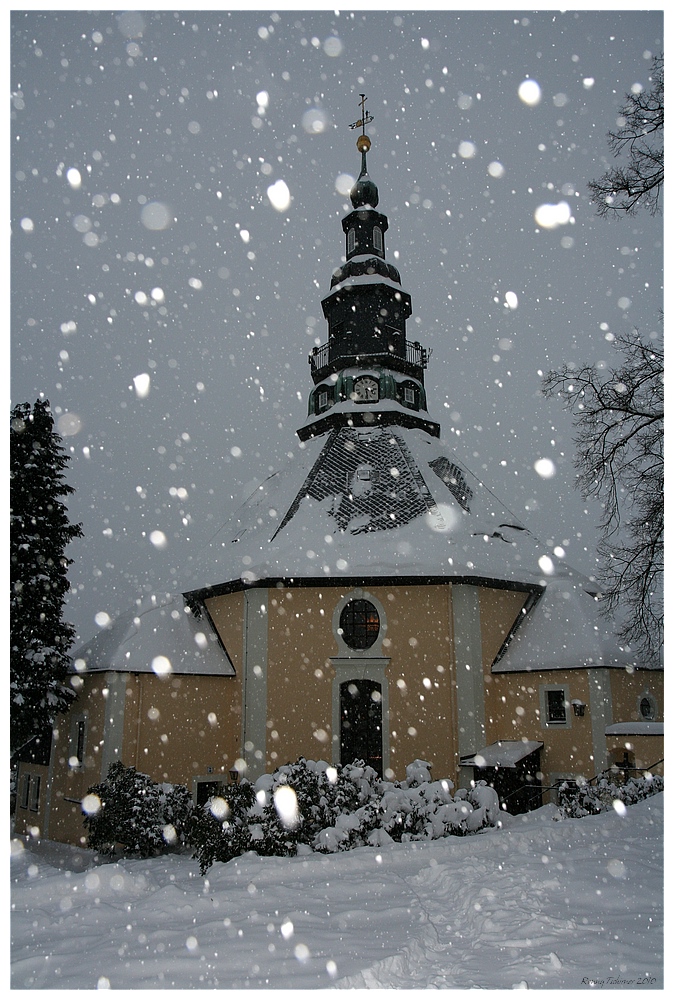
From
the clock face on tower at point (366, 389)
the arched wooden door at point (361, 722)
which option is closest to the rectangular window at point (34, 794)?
the arched wooden door at point (361, 722)

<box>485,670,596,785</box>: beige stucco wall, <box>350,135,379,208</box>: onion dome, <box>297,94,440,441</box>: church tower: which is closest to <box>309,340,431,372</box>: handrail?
<box>297,94,440,441</box>: church tower

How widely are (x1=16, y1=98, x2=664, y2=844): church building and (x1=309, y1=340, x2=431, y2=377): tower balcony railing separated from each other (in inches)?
228

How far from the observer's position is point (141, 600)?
19312 mm

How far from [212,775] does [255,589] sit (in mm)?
4550

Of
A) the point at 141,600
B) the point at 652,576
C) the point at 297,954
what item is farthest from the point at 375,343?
the point at 297,954

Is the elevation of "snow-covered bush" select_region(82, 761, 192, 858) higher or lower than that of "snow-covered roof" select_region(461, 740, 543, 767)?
lower

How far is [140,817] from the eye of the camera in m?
13.7

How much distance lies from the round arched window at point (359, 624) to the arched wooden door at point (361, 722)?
933 millimetres

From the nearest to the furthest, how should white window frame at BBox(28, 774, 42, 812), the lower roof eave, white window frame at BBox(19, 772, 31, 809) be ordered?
the lower roof eave → white window frame at BBox(28, 774, 42, 812) → white window frame at BBox(19, 772, 31, 809)

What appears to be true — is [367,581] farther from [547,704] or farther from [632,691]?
[632,691]

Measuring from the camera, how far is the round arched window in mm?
17344

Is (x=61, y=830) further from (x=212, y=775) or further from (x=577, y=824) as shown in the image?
(x=577, y=824)

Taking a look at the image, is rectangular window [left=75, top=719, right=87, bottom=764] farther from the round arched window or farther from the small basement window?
the small basement window

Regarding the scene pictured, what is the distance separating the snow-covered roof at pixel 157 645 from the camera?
1738 cm
